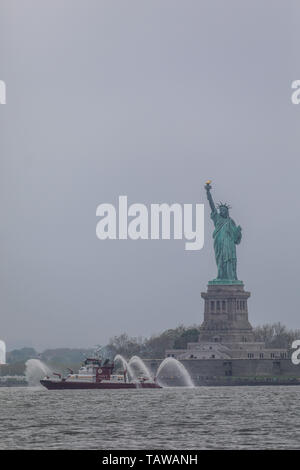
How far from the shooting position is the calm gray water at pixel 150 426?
65312 mm

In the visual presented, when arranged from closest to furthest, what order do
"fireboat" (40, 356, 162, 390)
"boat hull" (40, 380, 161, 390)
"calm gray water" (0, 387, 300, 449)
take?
"calm gray water" (0, 387, 300, 449)
"boat hull" (40, 380, 161, 390)
"fireboat" (40, 356, 162, 390)

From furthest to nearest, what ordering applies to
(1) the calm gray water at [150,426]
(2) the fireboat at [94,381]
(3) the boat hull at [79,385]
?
(2) the fireboat at [94,381] < (3) the boat hull at [79,385] < (1) the calm gray water at [150,426]

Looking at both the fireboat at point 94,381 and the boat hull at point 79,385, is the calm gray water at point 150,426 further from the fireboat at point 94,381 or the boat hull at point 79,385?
the fireboat at point 94,381

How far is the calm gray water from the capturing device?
65.3 metres

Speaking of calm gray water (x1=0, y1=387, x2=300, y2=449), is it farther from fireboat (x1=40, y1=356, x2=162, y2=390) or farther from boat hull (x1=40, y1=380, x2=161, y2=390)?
fireboat (x1=40, y1=356, x2=162, y2=390)

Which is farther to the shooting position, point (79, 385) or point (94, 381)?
point (94, 381)

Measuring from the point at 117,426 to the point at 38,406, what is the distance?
30.7 m

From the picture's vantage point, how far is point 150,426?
255ft

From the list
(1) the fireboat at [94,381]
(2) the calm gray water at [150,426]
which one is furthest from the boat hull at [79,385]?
(2) the calm gray water at [150,426]

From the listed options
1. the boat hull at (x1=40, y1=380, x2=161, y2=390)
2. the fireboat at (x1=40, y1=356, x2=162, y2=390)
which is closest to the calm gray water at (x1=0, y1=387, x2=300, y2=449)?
the boat hull at (x1=40, y1=380, x2=161, y2=390)

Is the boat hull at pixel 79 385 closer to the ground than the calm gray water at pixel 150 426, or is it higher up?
higher up

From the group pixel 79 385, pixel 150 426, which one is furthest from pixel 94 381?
pixel 150 426

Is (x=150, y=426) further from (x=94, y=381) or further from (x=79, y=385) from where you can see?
(x=94, y=381)
